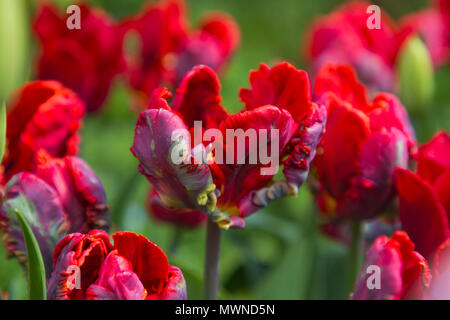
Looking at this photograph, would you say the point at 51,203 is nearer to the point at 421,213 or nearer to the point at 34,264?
the point at 34,264

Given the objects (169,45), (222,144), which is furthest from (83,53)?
(222,144)

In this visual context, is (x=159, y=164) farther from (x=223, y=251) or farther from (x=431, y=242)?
(x=223, y=251)

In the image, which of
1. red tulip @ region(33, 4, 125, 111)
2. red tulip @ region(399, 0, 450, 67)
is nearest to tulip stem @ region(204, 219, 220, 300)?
red tulip @ region(33, 4, 125, 111)

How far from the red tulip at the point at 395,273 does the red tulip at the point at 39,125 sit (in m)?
0.17

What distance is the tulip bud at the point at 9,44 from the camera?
258 millimetres

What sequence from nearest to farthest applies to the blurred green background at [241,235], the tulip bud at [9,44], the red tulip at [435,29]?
the tulip bud at [9,44], the blurred green background at [241,235], the red tulip at [435,29]

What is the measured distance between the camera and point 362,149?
37 centimetres

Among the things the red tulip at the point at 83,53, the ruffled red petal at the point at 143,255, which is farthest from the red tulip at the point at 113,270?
the red tulip at the point at 83,53

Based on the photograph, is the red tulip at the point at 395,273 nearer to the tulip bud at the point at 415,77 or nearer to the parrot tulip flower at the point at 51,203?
the parrot tulip flower at the point at 51,203

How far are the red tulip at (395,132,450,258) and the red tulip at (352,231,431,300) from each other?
1.7 inches

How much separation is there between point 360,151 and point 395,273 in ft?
0.31

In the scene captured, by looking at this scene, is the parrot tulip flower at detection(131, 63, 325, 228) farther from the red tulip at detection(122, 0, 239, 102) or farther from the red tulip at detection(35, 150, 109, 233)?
the red tulip at detection(122, 0, 239, 102)

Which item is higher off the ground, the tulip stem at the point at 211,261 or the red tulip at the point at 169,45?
the red tulip at the point at 169,45
